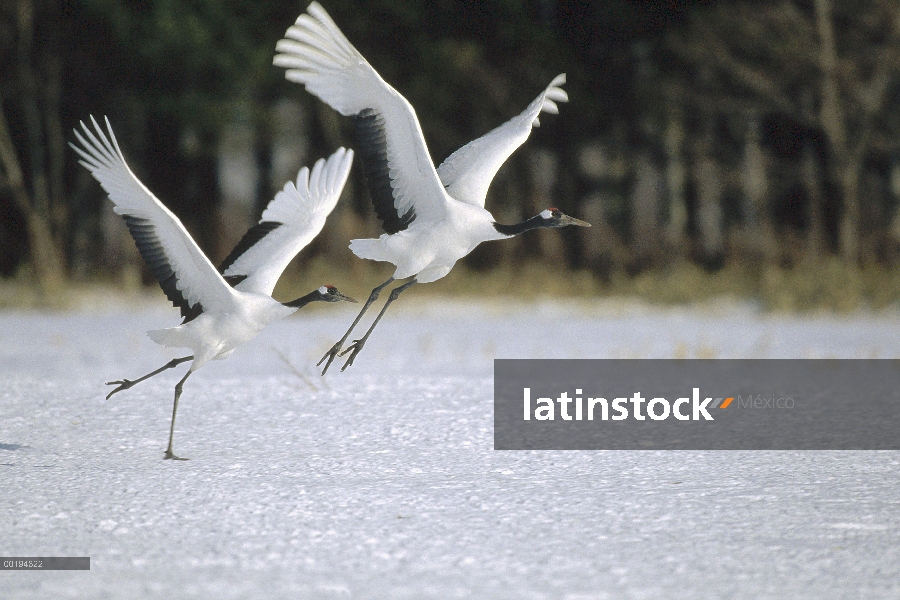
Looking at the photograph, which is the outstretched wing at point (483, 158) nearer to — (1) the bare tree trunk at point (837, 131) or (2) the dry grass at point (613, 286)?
(2) the dry grass at point (613, 286)

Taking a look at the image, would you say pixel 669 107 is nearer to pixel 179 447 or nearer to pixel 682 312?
pixel 682 312

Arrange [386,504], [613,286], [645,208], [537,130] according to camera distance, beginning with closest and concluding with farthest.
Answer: [386,504] → [613,286] → [537,130] → [645,208]

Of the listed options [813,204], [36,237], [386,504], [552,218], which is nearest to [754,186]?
[813,204]

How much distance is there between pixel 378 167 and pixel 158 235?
931 mm

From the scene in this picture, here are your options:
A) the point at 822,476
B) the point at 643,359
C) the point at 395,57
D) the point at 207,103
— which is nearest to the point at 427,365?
the point at 643,359

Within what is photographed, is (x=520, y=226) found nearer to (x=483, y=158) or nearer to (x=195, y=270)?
(x=483, y=158)

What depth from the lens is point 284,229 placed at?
5316 millimetres

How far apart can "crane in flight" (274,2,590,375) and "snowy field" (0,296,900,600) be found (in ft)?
2.50

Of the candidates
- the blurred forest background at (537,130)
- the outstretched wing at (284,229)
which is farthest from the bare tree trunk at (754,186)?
the outstretched wing at (284,229)

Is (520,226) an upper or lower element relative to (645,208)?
lower

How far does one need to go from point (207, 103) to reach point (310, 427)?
11325 mm

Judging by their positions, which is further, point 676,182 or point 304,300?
point 676,182

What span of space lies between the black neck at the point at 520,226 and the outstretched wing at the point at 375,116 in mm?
245

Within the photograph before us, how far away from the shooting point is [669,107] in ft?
60.5
